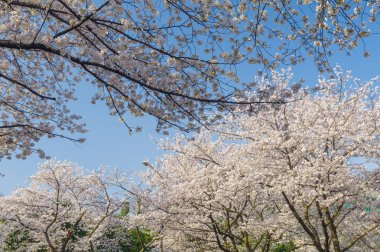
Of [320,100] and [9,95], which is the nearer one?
[9,95]

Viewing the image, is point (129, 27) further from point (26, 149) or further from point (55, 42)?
point (26, 149)

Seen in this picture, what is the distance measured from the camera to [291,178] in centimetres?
960

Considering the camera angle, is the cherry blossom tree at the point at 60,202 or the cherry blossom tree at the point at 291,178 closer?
the cherry blossom tree at the point at 291,178

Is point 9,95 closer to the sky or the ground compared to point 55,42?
closer to the sky

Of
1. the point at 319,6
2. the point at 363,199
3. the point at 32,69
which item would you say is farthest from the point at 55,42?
the point at 363,199

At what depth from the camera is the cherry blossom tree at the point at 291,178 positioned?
10156 mm

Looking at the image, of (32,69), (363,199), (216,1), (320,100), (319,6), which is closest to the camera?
(319,6)

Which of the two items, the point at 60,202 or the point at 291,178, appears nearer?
the point at 291,178

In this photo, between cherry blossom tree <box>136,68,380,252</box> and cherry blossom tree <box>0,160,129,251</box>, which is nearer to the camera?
cherry blossom tree <box>136,68,380,252</box>

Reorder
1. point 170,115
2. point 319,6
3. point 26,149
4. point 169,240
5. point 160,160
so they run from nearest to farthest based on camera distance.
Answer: point 319,6 → point 170,115 → point 26,149 → point 169,240 → point 160,160

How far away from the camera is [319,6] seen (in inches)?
166

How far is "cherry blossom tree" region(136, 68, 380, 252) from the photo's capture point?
33.3 feet

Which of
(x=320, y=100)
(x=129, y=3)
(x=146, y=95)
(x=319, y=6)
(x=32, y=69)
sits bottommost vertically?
(x=319, y=6)

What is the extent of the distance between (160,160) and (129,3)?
12.6 meters
